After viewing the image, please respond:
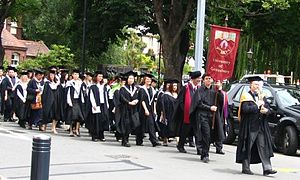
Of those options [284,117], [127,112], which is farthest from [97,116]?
[284,117]

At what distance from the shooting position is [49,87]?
17266 millimetres

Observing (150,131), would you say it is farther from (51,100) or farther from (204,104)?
(51,100)

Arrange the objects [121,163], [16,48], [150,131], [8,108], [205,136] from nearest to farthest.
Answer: [121,163] < [205,136] < [150,131] < [8,108] < [16,48]

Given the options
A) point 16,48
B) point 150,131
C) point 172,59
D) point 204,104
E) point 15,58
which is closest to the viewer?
point 204,104

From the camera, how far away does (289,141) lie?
15.0 meters

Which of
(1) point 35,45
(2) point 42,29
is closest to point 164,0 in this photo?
(2) point 42,29

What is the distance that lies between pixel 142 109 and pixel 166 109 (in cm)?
83

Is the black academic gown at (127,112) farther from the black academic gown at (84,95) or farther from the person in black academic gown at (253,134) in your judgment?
the person in black academic gown at (253,134)

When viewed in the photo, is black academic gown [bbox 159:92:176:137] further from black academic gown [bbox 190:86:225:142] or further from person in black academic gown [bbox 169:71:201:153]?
black academic gown [bbox 190:86:225:142]

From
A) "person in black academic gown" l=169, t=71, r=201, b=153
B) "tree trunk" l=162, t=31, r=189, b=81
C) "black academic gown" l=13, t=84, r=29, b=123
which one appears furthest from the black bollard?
"tree trunk" l=162, t=31, r=189, b=81

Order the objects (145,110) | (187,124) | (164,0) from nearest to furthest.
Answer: (187,124)
(145,110)
(164,0)

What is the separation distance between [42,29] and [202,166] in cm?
4329

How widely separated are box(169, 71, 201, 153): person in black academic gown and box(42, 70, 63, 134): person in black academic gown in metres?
4.48

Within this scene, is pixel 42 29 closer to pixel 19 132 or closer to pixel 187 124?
pixel 19 132
